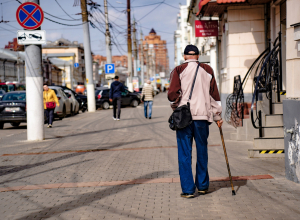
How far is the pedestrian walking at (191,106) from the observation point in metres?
5.41

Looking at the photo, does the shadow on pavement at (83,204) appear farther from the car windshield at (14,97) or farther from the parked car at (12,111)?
the car windshield at (14,97)

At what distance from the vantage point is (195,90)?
5.41 metres

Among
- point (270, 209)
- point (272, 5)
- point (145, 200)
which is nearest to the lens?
point (270, 209)

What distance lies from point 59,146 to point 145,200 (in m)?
6.07

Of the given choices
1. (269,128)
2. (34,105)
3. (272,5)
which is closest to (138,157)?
(269,128)

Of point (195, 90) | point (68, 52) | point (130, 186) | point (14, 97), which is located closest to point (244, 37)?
point (14, 97)

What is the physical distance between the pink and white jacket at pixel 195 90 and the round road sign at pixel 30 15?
7217 mm

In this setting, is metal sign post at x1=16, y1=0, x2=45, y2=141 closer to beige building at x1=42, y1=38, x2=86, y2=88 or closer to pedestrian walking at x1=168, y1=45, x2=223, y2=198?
pedestrian walking at x1=168, y1=45, x2=223, y2=198

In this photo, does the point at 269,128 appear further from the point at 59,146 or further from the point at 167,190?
the point at 59,146

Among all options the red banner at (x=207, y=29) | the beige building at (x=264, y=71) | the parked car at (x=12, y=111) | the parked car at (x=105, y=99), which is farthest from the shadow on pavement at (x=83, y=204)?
the parked car at (x=105, y=99)

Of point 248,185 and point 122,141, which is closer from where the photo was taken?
point 248,185

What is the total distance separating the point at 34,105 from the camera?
11867mm

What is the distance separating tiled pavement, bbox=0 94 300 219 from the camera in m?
4.93

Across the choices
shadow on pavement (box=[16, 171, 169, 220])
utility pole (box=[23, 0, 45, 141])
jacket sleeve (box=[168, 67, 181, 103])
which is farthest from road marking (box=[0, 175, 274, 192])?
utility pole (box=[23, 0, 45, 141])
